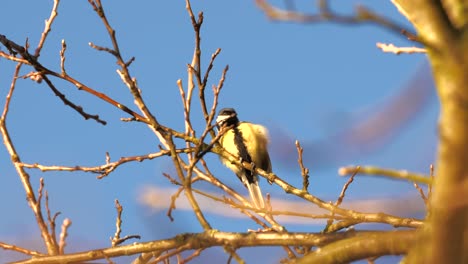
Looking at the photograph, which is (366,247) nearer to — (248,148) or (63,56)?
(63,56)

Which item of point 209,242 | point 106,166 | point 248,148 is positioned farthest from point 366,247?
point 248,148

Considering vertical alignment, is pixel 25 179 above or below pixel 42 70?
below

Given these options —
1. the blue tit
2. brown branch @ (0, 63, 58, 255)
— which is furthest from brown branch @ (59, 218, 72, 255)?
the blue tit

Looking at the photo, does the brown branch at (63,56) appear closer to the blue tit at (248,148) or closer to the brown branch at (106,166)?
the brown branch at (106,166)

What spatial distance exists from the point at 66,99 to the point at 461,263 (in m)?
2.39

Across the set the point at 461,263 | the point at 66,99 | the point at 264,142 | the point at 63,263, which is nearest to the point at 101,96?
the point at 66,99

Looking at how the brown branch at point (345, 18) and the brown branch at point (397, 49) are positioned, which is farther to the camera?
the brown branch at point (397, 49)

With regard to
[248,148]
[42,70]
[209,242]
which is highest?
[248,148]

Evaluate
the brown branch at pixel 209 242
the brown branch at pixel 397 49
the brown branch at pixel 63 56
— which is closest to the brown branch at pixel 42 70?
the brown branch at pixel 63 56

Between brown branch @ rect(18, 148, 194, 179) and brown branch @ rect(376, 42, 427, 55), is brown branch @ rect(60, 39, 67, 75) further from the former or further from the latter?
brown branch @ rect(376, 42, 427, 55)

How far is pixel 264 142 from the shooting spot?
6590 mm

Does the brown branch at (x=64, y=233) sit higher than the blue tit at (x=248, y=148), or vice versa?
the blue tit at (x=248, y=148)

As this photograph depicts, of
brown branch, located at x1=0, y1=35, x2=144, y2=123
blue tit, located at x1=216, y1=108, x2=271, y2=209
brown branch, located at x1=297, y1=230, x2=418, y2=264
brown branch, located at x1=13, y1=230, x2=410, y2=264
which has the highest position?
blue tit, located at x1=216, y1=108, x2=271, y2=209

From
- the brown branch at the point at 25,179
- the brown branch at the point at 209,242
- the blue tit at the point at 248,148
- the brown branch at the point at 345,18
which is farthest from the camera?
the blue tit at the point at 248,148
